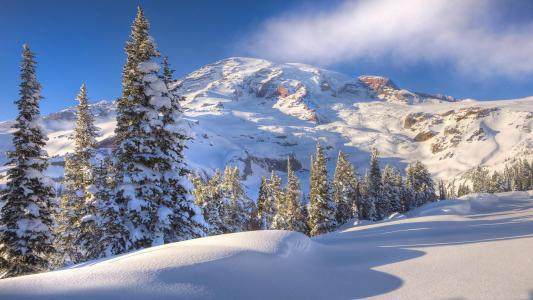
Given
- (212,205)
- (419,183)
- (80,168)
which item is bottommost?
(212,205)

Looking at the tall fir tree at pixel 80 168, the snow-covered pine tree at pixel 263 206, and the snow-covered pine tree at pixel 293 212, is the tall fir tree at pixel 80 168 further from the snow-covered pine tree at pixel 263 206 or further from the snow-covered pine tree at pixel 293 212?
the snow-covered pine tree at pixel 263 206

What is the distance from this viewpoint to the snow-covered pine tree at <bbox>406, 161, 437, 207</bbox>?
3204 inches

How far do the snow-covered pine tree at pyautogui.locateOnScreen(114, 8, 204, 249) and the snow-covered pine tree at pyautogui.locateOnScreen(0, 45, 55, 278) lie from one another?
457 centimetres

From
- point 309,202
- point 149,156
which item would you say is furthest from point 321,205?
point 149,156

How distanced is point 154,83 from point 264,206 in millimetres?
40094

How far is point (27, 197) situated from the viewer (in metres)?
16.9

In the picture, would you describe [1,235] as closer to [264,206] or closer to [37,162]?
[37,162]

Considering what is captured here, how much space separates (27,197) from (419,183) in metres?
83.8

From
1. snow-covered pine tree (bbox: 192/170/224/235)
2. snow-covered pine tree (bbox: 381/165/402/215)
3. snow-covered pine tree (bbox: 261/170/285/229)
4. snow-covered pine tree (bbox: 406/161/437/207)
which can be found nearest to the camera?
snow-covered pine tree (bbox: 192/170/224/235)

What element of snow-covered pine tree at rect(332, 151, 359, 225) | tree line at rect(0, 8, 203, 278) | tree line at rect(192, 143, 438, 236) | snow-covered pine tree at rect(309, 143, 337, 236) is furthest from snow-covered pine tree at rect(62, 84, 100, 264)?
snow-covered pine tree at rect(332, 151, 359, 225)

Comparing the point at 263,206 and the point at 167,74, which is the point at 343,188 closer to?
the point at 263,206

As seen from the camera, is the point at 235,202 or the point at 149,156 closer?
the point at 149,156

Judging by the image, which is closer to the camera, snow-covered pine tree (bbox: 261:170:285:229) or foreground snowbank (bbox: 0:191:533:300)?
foreground snowbank (bbox: 0:191:533:300)

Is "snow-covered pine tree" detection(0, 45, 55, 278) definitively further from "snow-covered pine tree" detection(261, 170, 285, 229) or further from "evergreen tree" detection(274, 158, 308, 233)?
"snow-covered pine tree" detection(261, 170, 285, 229)
